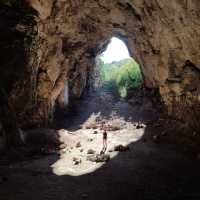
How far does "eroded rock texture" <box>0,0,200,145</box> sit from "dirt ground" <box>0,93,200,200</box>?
11.2 ft

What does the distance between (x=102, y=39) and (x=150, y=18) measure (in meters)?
12.4

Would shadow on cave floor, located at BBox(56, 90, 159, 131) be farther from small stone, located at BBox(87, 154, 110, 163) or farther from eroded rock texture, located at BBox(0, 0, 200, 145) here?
small stone, located at BBox(87, 154, 110, 163)

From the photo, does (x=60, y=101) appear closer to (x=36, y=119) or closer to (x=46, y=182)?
(x=36, y=119)

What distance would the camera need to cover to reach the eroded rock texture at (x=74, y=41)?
14086mm

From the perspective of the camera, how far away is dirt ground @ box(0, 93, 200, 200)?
9.72 metres

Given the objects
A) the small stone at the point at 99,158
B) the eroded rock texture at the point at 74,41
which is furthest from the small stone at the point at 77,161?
the eroded rock texture at the point at 74,41

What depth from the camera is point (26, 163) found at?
13.8 metres

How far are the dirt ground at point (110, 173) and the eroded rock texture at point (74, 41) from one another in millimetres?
3417

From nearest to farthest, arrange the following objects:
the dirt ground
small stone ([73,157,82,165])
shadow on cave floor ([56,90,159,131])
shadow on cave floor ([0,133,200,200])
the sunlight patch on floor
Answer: shadow on cave floor ([0,133,200,200]), the dirt ground, the sunlight patch on floor, small stone ([73,157,82,165]), shadow on cave floor ([56,90,159,131])

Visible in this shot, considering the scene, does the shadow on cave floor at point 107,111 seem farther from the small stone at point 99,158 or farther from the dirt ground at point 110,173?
the small stone at point 99,158

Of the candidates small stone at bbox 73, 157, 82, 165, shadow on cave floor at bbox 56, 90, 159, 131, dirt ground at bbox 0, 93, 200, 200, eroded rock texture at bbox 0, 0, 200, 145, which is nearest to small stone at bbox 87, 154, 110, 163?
dirt ground at bbox 0, 93, 200, 200

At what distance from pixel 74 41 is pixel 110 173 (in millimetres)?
15159

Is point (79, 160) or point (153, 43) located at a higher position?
point (153, 43)

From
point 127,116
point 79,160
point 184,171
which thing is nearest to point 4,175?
point 79,160
